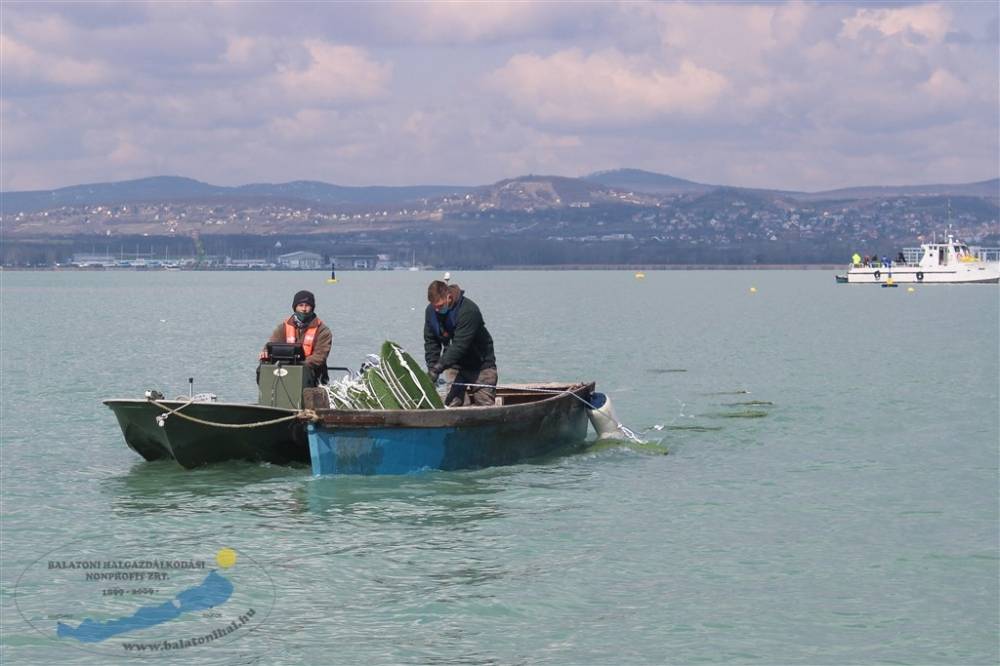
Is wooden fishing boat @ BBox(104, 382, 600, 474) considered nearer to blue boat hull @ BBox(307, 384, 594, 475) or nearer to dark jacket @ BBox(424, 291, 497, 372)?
blue boat hull @ BBox(307, 384, 594, 475)

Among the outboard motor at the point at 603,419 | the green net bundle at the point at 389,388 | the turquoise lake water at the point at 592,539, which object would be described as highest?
the green net bundle at the point at 389,388

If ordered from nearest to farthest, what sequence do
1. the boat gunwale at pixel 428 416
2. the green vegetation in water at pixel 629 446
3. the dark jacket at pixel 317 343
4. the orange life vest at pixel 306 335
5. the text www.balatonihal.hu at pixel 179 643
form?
1. the text www.balatonihal.hu at pixel 179 643
2. the boat gunwale at pixel 428 416
3. the dark jacket at pixel 317 343
4. the orange life vest at pixel 306 335
5. the green vegetation in water at pixel 629 446

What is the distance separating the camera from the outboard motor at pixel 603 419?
83.5 feet

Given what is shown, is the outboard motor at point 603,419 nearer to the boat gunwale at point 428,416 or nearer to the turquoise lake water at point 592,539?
the turquoise lake water at point 592,539

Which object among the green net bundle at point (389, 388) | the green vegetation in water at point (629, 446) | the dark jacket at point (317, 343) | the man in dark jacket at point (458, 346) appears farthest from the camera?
the green vegetation in water at point (629, 446)

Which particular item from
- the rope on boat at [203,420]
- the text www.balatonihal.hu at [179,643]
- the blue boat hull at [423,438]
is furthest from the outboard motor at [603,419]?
the text www.balatonihal.hu at [179,643]

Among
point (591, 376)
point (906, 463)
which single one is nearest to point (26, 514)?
point (906, 463)

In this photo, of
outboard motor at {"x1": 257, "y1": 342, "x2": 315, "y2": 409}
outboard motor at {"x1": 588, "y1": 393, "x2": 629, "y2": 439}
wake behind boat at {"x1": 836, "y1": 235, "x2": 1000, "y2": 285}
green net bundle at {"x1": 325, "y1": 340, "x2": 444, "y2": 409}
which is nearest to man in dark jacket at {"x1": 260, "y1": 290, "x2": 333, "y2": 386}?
outboard motor at {"x1": 257, "y1": 342, "x2": 315, "y2": 409}

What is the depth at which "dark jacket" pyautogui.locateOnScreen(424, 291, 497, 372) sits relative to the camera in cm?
2125

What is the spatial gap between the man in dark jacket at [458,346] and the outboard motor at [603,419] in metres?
3.41

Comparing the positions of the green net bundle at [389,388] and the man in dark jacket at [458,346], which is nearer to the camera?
the green net bundle at [389,388]

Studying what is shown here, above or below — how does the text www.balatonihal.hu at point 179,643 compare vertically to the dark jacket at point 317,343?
below

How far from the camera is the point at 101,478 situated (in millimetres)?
22203

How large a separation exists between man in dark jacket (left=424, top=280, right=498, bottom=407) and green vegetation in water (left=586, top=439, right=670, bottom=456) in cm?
317
